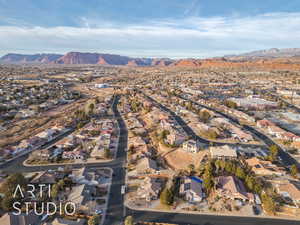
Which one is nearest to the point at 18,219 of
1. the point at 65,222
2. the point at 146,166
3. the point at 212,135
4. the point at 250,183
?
the point at 65,222

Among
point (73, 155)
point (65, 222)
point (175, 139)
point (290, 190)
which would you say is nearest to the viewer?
point (65, 222)

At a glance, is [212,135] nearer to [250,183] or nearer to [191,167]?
[191,167]

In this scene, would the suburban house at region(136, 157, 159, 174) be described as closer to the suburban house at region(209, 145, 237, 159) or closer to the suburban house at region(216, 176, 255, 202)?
the suburban house at region(216, 176, 255, 202)

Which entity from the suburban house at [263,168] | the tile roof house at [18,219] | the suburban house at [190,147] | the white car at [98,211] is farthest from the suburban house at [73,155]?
the suburban house at [263,168]

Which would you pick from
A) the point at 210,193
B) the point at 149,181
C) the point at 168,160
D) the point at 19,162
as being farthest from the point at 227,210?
the point at 19,162

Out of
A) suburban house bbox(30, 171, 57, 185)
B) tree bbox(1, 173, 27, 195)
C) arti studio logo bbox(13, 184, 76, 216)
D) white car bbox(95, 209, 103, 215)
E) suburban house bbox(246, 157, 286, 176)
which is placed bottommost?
white car bbox(95, 209, 103, 215)

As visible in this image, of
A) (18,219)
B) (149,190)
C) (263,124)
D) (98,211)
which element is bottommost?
(98,211)

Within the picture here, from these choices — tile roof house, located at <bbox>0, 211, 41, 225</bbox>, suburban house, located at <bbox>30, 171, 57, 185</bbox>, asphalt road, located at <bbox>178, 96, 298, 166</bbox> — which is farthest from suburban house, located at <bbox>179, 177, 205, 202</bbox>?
asphalt road, located at <bbox>178, 96, 298, 166</bbox>
